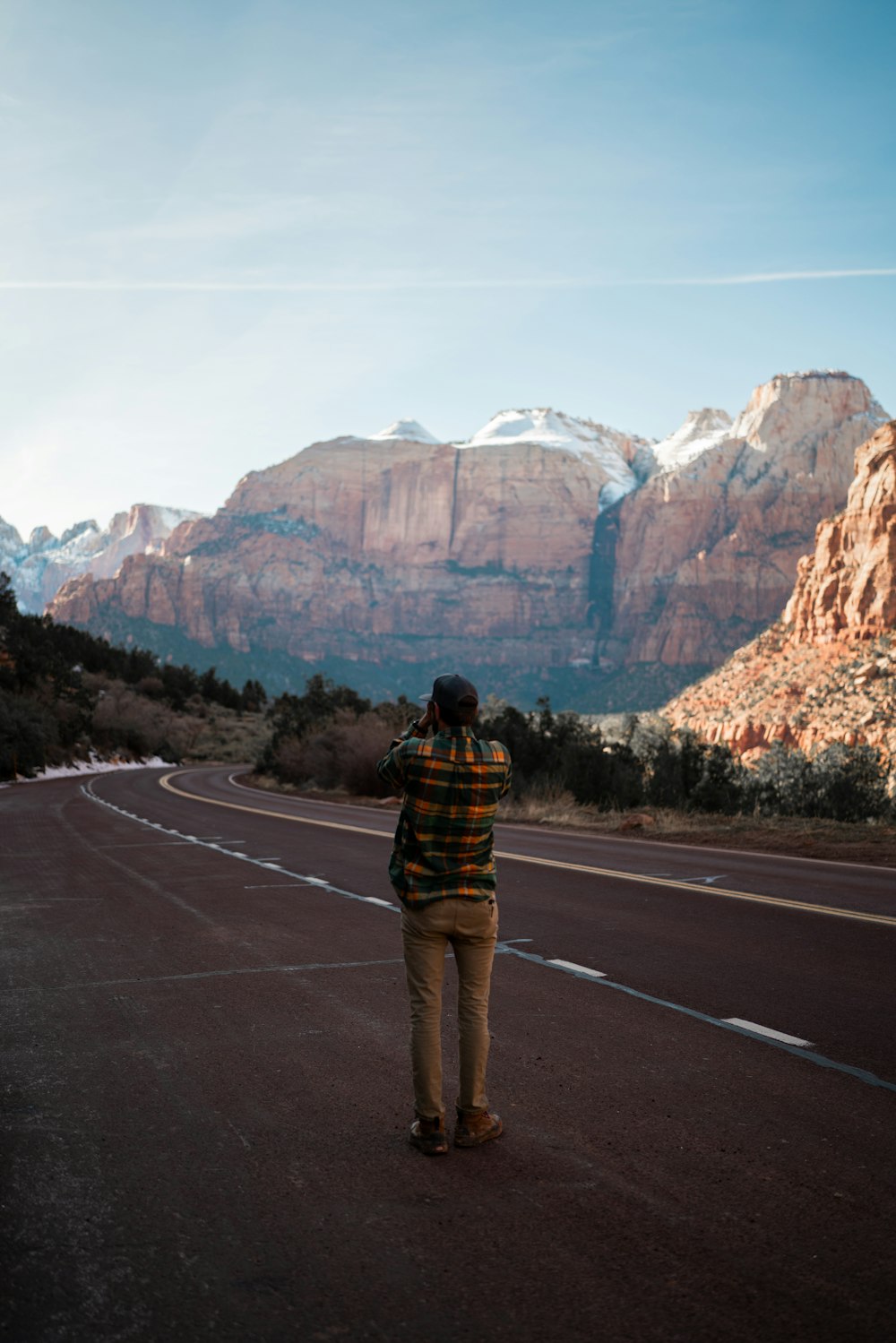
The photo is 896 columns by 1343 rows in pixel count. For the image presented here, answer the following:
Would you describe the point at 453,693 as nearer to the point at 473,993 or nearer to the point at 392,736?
the point at 473,993

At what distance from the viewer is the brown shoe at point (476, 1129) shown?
4586mm

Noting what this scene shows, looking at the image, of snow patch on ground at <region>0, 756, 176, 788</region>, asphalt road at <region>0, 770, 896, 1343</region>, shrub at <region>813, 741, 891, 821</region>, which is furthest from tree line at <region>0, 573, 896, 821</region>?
asphalt road at <region>0, 770, 896, 1343</region>

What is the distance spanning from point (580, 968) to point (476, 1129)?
3.64 metres

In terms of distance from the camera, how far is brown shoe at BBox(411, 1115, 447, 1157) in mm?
4504

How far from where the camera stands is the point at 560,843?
62.6 ft

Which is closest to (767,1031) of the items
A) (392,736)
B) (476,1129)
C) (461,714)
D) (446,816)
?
(476,1129)

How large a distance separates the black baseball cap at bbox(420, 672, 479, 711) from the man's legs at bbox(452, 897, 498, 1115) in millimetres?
847

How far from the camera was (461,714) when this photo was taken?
4.85m

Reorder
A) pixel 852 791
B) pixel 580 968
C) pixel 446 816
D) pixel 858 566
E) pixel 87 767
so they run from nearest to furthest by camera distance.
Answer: pixel 446 816, pixel 580 968, pixel 852 791, pixel 87 767, pixel 858 566

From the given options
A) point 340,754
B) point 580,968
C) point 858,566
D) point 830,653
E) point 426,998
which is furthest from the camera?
point 858,566


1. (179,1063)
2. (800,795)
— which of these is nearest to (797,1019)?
(179,1063)

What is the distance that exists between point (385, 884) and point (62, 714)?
56167 mm

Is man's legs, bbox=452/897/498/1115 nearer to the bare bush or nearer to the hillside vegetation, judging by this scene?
the bare bush

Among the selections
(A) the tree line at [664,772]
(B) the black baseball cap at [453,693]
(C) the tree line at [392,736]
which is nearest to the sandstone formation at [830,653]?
(C) the tree line at [392,736]
